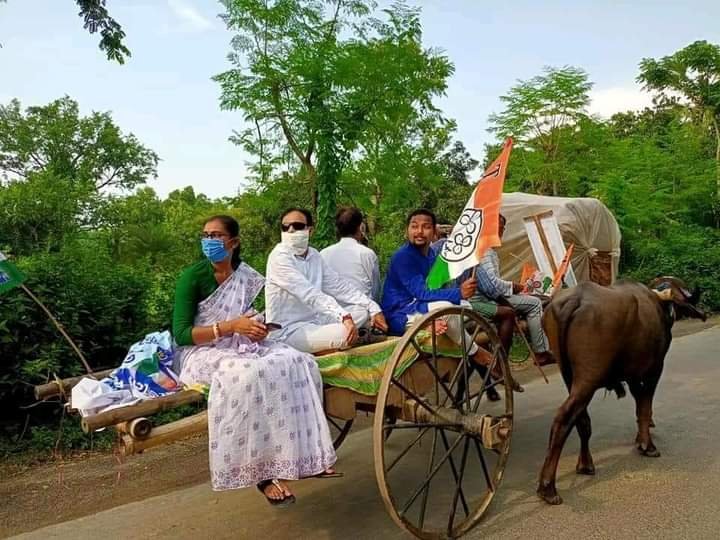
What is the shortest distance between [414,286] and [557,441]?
1332 millimetres

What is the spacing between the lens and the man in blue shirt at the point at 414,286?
161 inches

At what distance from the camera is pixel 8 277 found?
3.45 meters

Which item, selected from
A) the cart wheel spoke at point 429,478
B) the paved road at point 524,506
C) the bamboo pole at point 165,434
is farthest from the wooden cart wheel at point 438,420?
the bamboo pole at point 165,434

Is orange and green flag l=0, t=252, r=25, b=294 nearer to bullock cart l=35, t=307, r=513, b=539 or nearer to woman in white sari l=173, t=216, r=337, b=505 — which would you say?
bullock cart l=35, t=307, r=513, b=539

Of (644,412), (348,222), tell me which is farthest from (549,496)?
(348,222)

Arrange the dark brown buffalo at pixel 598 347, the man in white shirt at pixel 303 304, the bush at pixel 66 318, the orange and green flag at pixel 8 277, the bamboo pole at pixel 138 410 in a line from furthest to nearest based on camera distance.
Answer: the bush at pixel 66 318, the dark brown buffalo at pixel 598 347, the man in white shirt at pixel 303 304, the orange and green flag at pixel 8 277, the bamboo pole at pixel 138 410

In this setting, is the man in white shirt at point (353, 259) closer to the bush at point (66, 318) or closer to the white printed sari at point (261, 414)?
the white printed sari at point (261, 414)

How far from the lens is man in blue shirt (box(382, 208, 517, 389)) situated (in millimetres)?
4089

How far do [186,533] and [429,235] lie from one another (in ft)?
7.91

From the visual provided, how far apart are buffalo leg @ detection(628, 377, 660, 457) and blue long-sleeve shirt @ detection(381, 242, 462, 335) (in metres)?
1.65

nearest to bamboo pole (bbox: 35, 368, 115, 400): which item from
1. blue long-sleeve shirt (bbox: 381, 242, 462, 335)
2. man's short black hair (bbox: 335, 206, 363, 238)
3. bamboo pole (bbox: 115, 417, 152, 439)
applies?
bamboo pole (bbox: 115, 417, 152, 439)

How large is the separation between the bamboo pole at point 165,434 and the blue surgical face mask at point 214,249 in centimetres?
87

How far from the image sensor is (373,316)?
3900 mm

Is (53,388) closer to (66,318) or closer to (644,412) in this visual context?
(66,318)
